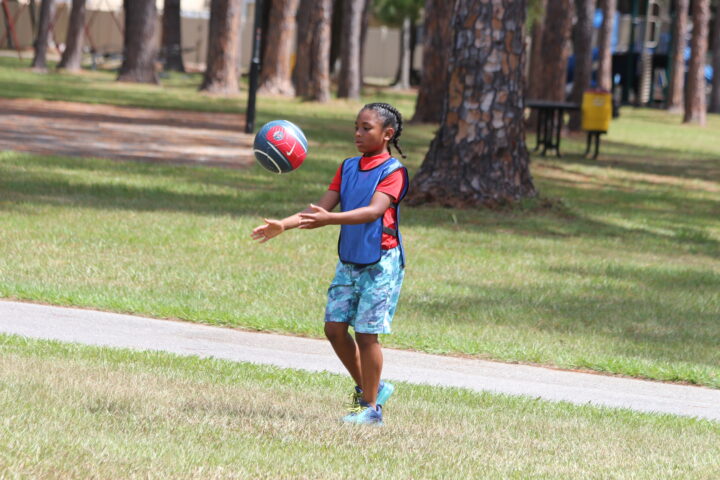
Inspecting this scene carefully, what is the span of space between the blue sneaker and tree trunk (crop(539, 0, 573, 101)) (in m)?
24.2

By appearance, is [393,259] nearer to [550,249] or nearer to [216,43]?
[550,249]

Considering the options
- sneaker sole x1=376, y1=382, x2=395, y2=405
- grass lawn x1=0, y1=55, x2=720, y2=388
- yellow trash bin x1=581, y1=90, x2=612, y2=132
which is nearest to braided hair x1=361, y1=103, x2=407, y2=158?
sneaker sole x1=376, y1=382, x2=395, y2=405

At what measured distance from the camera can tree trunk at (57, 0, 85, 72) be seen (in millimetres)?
Answer: 44062

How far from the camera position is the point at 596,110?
2373 centimetres

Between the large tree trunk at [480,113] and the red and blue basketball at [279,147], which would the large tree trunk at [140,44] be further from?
the red and blue basketball at [279,147]

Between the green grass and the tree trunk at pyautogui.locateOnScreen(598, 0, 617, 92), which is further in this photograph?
the tree trunk at pyautogui.locateOnScreen(598, 0, 617, 92)

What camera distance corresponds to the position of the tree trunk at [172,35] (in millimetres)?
51219

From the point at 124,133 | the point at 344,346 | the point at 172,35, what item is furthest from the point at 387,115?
the point at 172,35

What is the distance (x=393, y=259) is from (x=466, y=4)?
10.5m

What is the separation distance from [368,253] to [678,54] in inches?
1659

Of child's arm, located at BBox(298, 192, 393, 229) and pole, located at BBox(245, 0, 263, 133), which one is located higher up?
pole, located at BBox(245, 0, 263, 133)

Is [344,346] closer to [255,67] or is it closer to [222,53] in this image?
[255,67]

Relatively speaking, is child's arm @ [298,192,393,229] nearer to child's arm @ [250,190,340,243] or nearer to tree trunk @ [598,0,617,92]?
child's arm @ [250,190,340,243]

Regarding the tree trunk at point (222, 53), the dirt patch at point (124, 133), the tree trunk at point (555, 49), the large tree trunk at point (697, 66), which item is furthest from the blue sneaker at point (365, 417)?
the large tree trunk at point (697, 66)
